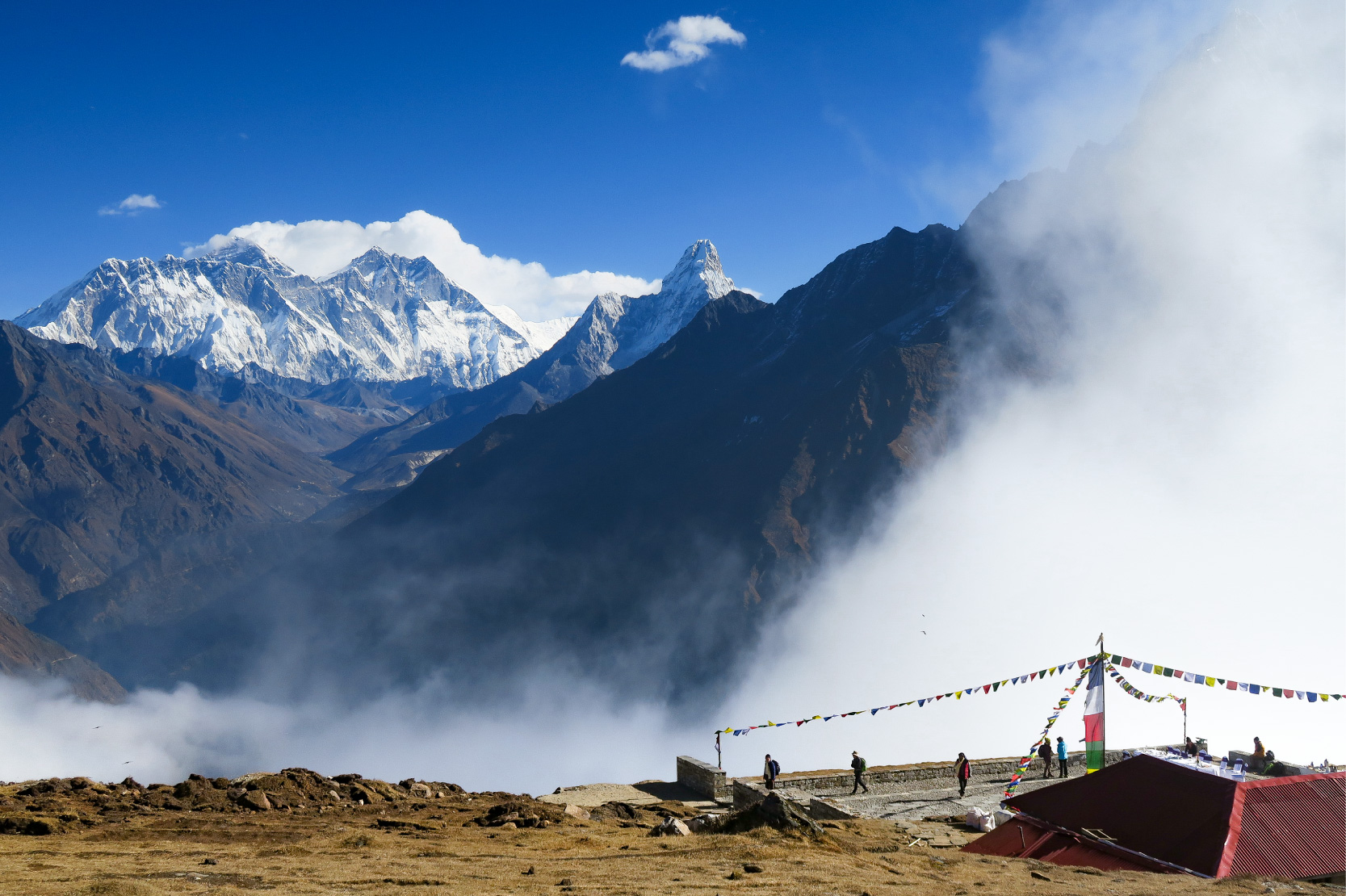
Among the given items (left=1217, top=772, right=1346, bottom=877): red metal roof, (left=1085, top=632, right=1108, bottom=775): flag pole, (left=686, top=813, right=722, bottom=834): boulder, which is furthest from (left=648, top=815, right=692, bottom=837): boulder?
(left=1085, top=632, right=1108, bottom=775): flag pole

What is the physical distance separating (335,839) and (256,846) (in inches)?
60.8

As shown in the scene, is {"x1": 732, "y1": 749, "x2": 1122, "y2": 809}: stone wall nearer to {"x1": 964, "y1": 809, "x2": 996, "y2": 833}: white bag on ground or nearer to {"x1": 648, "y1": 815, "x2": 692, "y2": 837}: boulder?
{"x1": 964, "y1": 809, "x2": 996, "y2": 833}: white bag on ground

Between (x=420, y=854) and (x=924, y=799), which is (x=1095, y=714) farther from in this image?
(x=420, y=854)

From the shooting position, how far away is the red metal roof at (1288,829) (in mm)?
16859

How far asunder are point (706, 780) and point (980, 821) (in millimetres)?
8984

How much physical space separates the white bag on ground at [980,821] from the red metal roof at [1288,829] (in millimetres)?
7021

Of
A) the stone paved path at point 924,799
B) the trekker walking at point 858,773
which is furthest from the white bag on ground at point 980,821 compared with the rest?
the trekker walking at point 858,773

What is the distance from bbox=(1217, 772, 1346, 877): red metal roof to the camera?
1686 centimetres

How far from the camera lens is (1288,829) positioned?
17.4 m

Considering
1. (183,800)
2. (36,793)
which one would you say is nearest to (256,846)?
(183,800)

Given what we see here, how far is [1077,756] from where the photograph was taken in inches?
1389

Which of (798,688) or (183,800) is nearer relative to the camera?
(183,800)

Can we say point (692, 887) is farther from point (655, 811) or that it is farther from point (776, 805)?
point (655, 811)

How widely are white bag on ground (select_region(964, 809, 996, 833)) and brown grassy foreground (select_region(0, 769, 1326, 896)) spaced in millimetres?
2379
